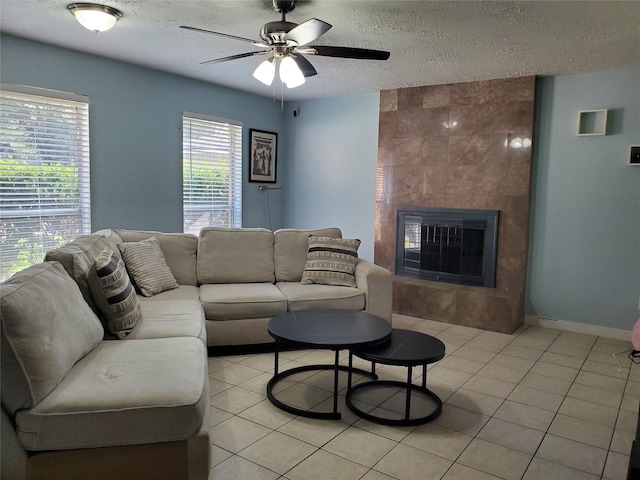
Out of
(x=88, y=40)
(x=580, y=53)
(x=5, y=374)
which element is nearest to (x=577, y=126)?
(x=580, y=53)

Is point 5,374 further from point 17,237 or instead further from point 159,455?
point 17,237

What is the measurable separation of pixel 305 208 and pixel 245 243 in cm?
208

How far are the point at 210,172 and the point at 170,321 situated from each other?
2759mm

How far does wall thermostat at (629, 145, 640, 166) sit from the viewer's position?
392 cm

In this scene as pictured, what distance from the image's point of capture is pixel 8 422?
5.32 ft

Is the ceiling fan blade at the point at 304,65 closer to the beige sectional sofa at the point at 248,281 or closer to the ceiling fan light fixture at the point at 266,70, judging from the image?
the ceiling fan light fixture at the point at 266,70

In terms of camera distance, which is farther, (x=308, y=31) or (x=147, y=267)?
(x=147, y=267)

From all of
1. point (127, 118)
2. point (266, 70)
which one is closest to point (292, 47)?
point (266, 70)

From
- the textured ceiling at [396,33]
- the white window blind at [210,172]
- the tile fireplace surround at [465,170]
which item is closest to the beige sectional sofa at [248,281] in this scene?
the tile fireplace surround at [465,170]

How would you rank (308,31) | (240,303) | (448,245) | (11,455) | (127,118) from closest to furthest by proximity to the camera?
(11,455), (308,31), (240,303), (127,118), (448,245)

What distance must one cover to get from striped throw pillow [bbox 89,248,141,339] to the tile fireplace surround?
3.00 meters

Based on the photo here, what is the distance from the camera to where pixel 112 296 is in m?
2.44

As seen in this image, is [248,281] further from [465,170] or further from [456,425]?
[465,170]

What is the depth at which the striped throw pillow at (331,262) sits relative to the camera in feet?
12.8
